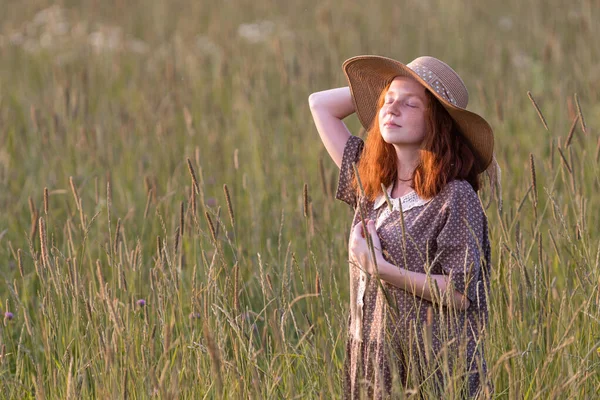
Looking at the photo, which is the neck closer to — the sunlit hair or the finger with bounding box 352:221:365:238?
the sunlit hair

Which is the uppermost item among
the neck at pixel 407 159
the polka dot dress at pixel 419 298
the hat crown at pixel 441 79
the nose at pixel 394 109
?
the hat crown at pixel 441 79

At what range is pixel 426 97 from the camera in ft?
6.95

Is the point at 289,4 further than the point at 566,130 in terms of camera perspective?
Yes

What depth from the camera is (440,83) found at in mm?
2080

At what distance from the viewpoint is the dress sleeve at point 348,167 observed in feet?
7.63

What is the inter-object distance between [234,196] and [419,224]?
1726 millimetres

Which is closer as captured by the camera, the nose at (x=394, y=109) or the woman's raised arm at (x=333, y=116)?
the nose at (x=394, y=109)

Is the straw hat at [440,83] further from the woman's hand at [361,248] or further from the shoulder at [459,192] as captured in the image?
the woman's hand at [361,248]

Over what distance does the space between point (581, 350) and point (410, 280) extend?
701 millimetres

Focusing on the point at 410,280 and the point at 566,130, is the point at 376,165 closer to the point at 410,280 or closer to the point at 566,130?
the point at 410,280

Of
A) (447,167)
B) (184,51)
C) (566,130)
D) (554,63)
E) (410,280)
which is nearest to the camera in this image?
(410,280)

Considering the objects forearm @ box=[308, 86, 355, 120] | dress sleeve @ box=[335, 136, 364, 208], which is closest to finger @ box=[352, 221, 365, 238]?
dress sleeve @ box=[335, 136, 364, 208]

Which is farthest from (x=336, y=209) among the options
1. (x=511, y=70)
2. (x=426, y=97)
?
(x=511, y=70)

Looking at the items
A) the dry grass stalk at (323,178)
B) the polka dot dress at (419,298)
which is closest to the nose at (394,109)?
the polka dot dress at (419,298)
